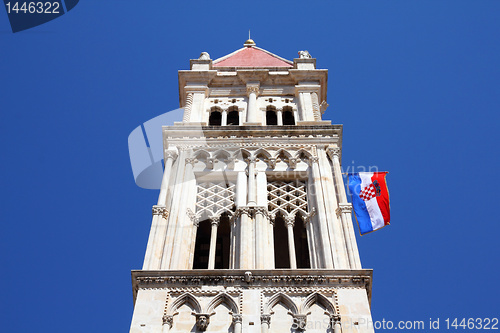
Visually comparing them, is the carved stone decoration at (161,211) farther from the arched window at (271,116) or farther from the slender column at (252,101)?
the arched window at (271,116)

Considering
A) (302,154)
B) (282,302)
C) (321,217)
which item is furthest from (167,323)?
(302,154)

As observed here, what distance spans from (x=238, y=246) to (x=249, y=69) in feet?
46.1

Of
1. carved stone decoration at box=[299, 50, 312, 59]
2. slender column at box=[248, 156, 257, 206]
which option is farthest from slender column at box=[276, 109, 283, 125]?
carved stone decoration at box=[299, 50, 312, 59]

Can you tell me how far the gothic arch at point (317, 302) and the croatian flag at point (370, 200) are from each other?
5.09 meters

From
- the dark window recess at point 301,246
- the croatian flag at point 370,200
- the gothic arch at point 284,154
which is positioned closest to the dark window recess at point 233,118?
the gothic arch at point 284,154

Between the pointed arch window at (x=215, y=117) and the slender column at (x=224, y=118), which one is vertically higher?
the pointed arch window at (x=215, y=117)

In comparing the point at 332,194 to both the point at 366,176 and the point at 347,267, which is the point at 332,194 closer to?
the point at 366,176

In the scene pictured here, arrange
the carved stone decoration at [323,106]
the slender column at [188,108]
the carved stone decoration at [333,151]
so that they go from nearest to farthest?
the carved stone decoration at [333,151] → the slender column at [188,108] → the carved stone decoration at [323,106]

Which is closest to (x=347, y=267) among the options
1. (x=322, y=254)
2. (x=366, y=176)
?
(x=322, y=254)

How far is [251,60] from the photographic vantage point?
39.8 metres

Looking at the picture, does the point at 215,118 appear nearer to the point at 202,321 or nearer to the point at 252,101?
the point at 252,101

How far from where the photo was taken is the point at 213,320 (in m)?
19.8

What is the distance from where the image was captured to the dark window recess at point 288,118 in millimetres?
33553

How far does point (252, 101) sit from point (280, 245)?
27.9ft
